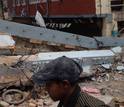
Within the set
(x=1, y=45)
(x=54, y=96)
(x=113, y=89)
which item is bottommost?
(x=113, y=89)

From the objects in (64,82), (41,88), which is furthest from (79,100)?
(41,88)

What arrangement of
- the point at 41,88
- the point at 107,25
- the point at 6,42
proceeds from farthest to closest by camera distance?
the point at 107,25 < the point at 6,42 < the point at 41,88

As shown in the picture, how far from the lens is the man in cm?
279

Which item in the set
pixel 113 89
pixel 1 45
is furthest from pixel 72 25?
pixel 113 89

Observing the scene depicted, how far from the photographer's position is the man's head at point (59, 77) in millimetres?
2785

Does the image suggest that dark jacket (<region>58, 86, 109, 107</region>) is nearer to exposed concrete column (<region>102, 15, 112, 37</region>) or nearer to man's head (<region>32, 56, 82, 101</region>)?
man's head (<region>32, 56, 82, 101</region>)

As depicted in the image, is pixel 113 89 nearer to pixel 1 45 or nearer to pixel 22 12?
pixel 1 45

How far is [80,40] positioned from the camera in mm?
15031

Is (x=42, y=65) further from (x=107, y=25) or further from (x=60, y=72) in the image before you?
(x=60, y=72)

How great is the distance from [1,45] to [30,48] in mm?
2179

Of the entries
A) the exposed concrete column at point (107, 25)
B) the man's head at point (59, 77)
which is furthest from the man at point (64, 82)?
the exposed concrete column at point (107, 25)

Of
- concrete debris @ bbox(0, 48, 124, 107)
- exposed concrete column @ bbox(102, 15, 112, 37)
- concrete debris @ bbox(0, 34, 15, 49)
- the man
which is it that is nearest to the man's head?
the man

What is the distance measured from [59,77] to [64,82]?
52 mm

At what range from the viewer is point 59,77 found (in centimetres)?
278
